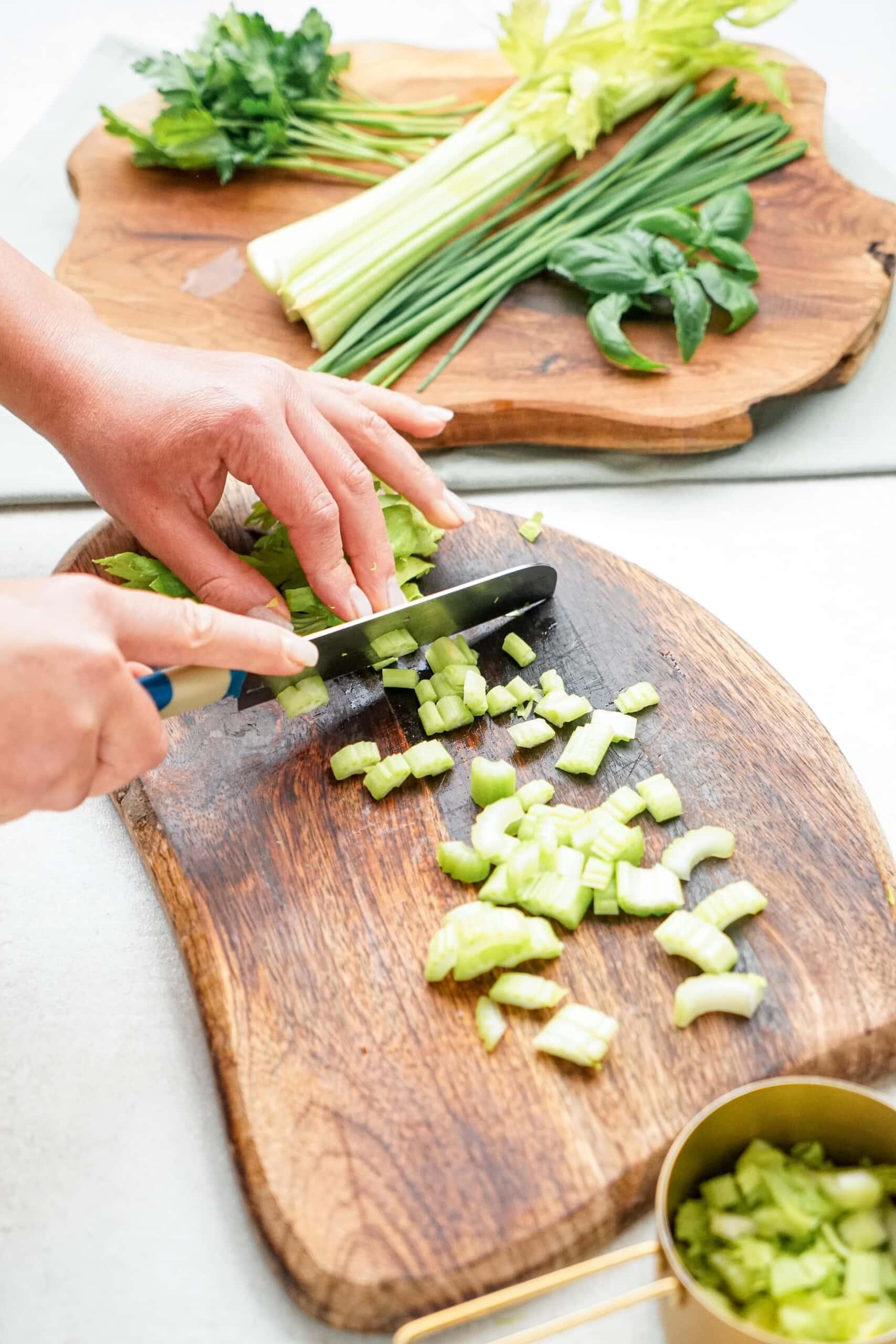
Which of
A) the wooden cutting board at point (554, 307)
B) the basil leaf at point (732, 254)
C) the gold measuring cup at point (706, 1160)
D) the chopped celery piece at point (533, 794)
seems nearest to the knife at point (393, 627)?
the chopped celery piece at point (533, 794)

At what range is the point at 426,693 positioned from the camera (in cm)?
180

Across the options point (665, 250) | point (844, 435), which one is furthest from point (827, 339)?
point (665, 250)

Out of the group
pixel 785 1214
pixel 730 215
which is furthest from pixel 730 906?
pixel 730 215

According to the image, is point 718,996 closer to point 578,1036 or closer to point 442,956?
point 578,1036

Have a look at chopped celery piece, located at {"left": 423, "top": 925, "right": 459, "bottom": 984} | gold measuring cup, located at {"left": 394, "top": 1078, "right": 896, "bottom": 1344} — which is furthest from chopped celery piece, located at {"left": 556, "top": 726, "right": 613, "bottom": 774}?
gold measuring cup, located at {"left": 394, "top": 1078, "right": 896, "bottom": 1344}

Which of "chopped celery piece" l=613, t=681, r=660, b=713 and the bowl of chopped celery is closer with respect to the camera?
the bowl of chopped celery

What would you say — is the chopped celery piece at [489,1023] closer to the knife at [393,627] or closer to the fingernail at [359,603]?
the knife at [393,627]

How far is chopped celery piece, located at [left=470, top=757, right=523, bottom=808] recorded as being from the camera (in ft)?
5.33

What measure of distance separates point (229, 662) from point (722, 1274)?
89 cm

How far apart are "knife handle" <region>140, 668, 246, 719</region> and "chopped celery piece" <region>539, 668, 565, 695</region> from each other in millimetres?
505

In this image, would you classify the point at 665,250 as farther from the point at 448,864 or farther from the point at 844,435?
the point at 448,864

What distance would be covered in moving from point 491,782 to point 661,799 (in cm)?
25

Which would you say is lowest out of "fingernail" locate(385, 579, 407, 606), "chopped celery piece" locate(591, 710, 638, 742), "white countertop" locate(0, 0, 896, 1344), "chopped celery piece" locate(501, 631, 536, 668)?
"white countertop" locate(0, 0, 896, 1344)

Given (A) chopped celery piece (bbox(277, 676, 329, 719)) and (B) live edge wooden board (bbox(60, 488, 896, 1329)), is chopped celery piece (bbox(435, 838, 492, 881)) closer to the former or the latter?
(B) live edge wooden board (bbox(60, 488, 896, 1329))
